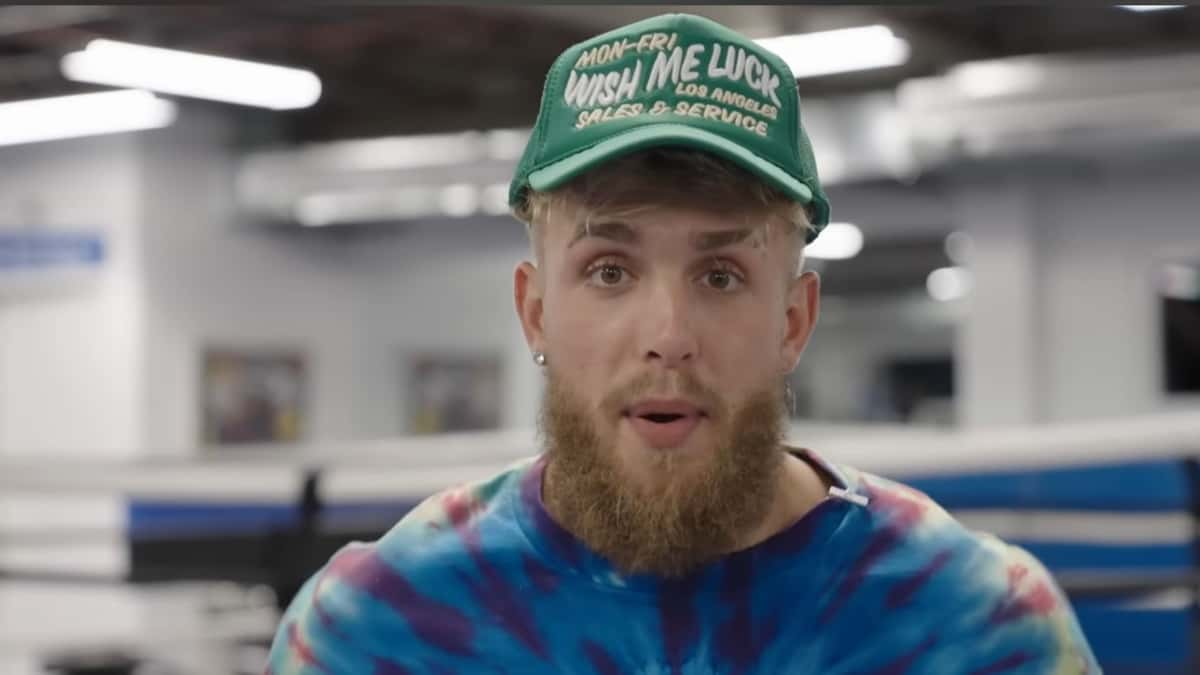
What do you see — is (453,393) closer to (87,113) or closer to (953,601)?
(87,113)

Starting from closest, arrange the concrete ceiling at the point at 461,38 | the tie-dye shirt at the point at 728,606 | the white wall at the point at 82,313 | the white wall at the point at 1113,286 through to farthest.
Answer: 1. the tie-dye shirt at the point at 728,606
2. the concrete ceiling at the point at 461,38
3. the white wall at the point at 1113,286
4. the white wall at the point at 82,313

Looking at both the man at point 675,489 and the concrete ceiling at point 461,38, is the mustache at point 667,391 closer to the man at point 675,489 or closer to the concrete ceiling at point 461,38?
the man at point 675,489

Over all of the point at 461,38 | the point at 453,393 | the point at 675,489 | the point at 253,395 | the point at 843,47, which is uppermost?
the point at 461,38

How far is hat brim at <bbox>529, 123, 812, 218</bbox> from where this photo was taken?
107 cm

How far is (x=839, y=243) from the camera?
496 inches

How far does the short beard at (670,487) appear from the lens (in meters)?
1.12

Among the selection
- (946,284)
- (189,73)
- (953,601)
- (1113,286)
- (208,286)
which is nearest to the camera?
(953,601)

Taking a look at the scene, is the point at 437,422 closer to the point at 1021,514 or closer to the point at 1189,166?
the point at 1189,166

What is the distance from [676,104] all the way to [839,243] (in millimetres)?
11692

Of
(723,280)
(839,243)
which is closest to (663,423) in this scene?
(723,280)

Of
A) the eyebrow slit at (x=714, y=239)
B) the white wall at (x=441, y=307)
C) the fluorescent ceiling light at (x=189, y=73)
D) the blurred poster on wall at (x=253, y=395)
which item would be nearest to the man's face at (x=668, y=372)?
the eyebrow slit at (x=714, y=239)

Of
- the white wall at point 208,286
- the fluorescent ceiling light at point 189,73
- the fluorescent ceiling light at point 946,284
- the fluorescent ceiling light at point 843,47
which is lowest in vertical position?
the fluorescent ceiling light at point 946,284

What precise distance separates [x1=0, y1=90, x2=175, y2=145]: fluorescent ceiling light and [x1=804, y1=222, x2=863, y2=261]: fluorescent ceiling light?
4880mm

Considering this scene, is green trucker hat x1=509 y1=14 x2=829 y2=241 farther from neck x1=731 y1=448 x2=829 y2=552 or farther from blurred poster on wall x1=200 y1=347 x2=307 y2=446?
blurred poster on wall x1=200 y1=347 x2=307 y2=446
